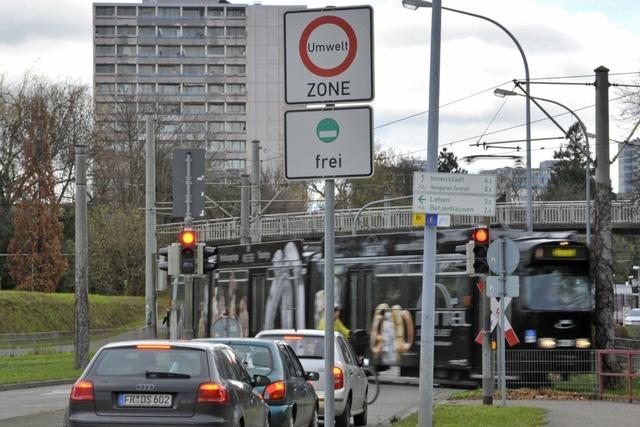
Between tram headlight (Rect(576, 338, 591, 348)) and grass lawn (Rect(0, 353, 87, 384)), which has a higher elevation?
tram headlight (Rect(576, 338, 591, 348))

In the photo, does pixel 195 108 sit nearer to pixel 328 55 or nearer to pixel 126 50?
pixel 126 50

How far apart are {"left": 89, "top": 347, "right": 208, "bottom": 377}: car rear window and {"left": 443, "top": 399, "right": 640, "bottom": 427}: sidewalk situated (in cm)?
842

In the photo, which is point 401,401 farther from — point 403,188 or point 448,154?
point 448,154

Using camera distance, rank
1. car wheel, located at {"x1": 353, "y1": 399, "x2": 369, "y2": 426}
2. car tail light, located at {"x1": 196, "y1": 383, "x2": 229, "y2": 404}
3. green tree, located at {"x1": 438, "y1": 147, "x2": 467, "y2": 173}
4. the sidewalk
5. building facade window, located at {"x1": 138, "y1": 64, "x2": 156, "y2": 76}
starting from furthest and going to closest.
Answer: building facade window, located at {"x1": 138, "y1": 64, "x2": 156, "y2": 76}
green tree, located at {"x1": 438, "y1": 147, "x2": 467, "y2": 173}
car wheel, located at {"x1": 353, "y1": 399, "x2": 369, "y2": 426}
the sidewalk
car tail light, located at {"x1": 196, "y1": 383, "x2": 229, "y2": 404}

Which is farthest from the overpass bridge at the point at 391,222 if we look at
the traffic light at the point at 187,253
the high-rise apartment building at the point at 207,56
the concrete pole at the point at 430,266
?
the high-rise apartment building at the point at 207,56

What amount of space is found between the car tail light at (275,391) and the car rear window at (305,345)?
14.1 ft

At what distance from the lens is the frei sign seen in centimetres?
1692

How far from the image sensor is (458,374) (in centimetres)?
2955

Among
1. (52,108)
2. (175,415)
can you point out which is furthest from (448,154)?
(175,415)

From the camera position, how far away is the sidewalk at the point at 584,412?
2020 cm

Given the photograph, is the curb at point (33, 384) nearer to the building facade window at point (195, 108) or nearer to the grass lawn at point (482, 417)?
the grass lawn at point (482, 417)

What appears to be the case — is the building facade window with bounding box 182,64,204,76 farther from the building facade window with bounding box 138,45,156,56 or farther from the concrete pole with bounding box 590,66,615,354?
the concrete pole with bounding box 590,66,615,354

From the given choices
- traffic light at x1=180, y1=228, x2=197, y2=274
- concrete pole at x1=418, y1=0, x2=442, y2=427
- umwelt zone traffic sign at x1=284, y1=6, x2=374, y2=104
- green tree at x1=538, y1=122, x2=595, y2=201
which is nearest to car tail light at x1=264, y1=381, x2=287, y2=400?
concrete pole at x1=418, y1=0, x2=442, y2=427

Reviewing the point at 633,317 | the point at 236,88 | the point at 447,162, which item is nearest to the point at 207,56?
the point at 236,88
